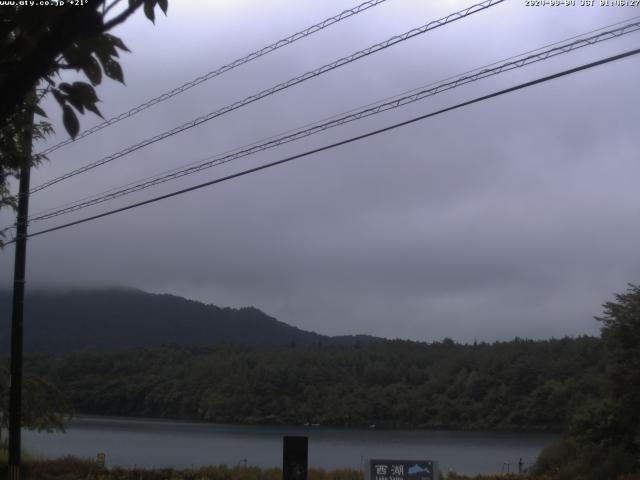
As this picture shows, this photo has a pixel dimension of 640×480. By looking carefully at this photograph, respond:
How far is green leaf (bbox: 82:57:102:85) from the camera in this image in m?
3.55

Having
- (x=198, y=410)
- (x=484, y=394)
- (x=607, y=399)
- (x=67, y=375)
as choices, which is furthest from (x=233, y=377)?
(x=607, y=399)

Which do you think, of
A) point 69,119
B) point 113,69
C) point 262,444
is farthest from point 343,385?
point 69,119

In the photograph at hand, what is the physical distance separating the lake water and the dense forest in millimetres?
1011

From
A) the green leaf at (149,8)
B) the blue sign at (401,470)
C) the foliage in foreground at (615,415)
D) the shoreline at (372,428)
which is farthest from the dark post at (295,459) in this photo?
the shoreline at (372,428)

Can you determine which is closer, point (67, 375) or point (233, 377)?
point (67, 375)

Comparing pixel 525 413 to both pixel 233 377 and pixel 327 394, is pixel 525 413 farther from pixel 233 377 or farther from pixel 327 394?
pixel 233 377

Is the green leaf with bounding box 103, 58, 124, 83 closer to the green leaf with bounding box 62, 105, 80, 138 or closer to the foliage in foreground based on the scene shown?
the green leaf with bounding box 62, 105, 80, 138

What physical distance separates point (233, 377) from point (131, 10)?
2068 inches

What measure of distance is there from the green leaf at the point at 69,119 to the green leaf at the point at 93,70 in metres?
0.19

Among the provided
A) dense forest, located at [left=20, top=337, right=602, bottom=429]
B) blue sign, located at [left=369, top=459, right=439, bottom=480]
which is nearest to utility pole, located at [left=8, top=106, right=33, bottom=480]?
blue sign, located at [left=369, top=459, right=439, bottom=480]

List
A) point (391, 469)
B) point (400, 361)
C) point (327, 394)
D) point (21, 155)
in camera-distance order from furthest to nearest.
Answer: point (400, 361) → point (327, 394) → point (391, 469) → point (21, 155)

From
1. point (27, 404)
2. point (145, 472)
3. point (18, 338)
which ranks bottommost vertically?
point (145, 472)

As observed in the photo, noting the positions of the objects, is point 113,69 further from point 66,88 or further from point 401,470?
point 401,470

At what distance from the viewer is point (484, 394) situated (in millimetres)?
48844
